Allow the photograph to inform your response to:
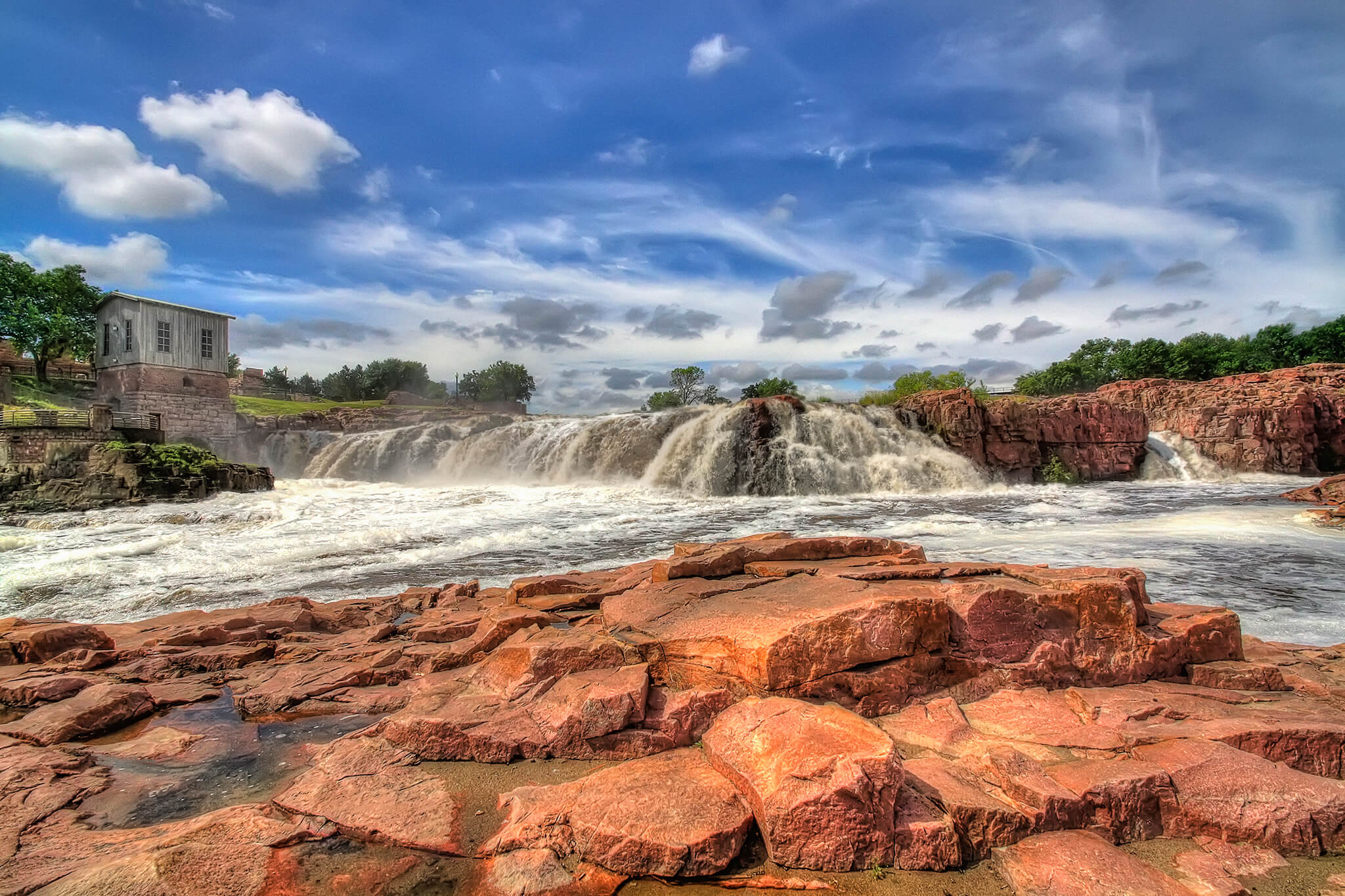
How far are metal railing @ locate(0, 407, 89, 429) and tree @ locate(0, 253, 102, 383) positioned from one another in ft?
38.6

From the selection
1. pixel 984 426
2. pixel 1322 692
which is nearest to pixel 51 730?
pixel 1322 692

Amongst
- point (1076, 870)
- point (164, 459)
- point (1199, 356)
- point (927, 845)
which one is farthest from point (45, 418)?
point (1199, 356)

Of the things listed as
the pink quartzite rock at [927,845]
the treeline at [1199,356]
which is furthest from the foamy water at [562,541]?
the treeline at [1199,356]

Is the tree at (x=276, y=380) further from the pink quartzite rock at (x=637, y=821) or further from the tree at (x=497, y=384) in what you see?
the pink quartzite rock at (x=637, y=821)

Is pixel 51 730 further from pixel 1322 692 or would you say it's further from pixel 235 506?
pixel 235 506

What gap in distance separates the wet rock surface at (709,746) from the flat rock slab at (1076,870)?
1cm

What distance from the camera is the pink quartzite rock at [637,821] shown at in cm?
232

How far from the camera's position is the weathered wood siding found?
2631 cm

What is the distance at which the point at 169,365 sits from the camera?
2697 centimetres

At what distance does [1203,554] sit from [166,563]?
56.3 ft

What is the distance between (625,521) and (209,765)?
37.1 ft

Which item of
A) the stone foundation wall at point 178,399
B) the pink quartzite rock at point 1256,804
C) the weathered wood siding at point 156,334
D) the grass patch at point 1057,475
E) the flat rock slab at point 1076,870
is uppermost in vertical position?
the weathered wood siding at point 156,334

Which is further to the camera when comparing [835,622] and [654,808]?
[835,622]

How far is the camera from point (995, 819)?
2410mm
